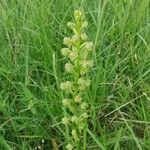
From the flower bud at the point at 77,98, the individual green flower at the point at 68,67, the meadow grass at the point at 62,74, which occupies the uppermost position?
the individual green flower at the point at 68,67

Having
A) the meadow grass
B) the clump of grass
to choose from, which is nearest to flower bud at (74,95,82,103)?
the clump of grass

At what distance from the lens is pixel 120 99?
2.03 meters

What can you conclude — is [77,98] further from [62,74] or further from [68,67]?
[62,74]

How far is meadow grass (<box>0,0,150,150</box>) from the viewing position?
1896 mm

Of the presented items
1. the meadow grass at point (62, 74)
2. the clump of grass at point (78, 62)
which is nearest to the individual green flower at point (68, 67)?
the clump of grass at point (78, 62)

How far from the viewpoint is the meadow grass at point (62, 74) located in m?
1.90

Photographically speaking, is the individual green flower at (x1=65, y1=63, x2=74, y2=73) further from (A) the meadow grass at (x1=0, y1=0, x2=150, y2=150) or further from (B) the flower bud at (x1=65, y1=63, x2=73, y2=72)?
(A) the meadow grass at (x1=0, y1=0, x2=150, y2=150)

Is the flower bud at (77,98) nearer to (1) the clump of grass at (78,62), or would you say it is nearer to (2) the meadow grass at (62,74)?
(1) the clump of grass at (78,62)

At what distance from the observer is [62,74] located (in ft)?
7.16

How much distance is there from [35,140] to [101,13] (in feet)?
2.73

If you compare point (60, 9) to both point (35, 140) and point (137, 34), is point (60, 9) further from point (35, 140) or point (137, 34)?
point (35, 140)

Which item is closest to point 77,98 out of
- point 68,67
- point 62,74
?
point 68,67

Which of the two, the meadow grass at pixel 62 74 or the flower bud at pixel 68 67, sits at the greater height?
the flower bud at pixel 68 67

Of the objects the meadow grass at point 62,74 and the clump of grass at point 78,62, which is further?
the meadow grass at point 62,74
